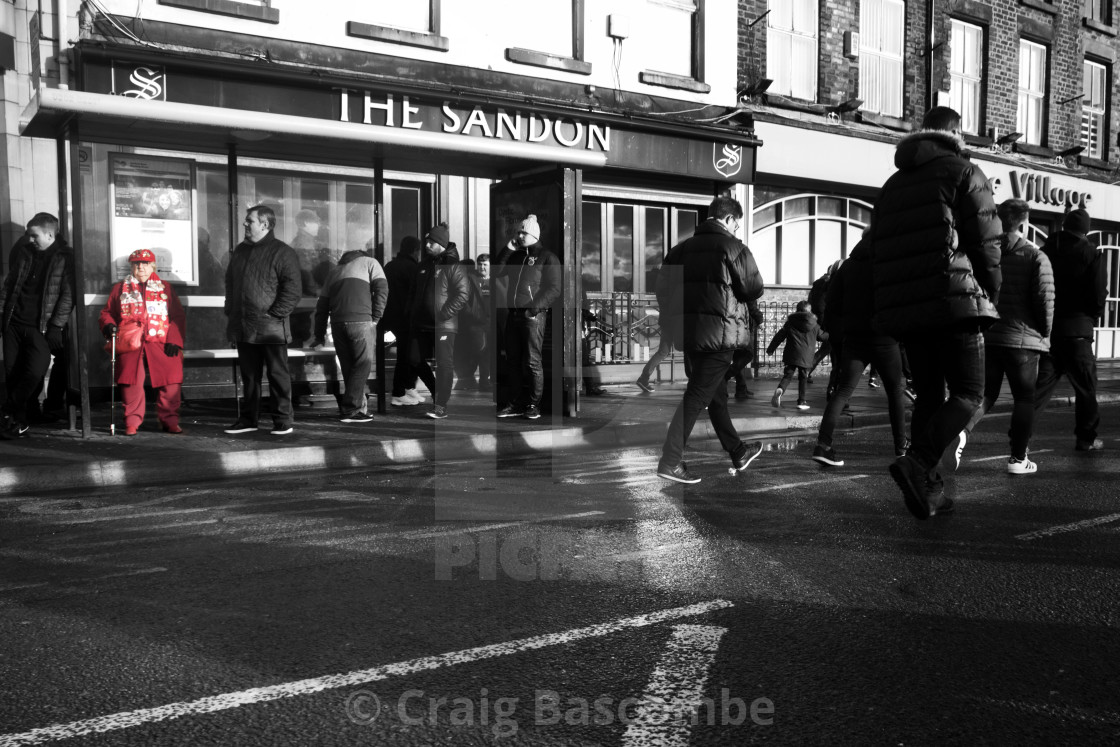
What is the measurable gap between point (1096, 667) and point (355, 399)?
25.0 feet

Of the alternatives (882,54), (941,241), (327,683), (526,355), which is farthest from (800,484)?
(882,54)

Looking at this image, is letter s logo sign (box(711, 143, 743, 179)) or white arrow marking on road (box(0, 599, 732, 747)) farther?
Result: letter s logo sign (box(711, 143, 743, 179))

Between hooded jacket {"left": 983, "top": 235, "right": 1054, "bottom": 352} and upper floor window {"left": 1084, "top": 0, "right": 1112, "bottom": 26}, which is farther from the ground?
upper floor window {"left": 1084, "top": 0, "right": 1112, "bottom": 26}

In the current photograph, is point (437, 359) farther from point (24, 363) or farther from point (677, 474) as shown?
point (677, 474)

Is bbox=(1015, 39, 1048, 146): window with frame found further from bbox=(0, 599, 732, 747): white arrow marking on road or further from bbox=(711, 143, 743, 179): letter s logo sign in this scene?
bbox=(0, 599, 732, 747): white arrow marking on road

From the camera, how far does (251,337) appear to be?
8.86 m

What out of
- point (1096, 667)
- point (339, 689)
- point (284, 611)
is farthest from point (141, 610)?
point (1096, 667)

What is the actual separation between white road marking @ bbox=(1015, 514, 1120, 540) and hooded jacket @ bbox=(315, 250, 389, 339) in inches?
250

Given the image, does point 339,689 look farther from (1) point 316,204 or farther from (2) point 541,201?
(1) point 316,204

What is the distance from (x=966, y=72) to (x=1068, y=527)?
16.5 m

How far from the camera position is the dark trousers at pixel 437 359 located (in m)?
10.4

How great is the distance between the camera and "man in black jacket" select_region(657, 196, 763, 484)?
677cm

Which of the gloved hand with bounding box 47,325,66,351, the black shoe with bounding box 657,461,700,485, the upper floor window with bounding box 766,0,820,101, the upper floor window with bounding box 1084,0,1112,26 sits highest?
the upper floor window with bounding box 1084,0,1112,26

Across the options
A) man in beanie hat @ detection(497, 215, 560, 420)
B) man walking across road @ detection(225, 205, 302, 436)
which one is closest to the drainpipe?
man walking across road @ detection(225, 205, 302, 436)
